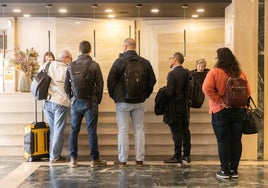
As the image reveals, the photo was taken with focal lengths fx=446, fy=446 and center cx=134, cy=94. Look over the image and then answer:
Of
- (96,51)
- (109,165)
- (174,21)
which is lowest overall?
(109,165)

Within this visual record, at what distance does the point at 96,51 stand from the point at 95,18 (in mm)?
729

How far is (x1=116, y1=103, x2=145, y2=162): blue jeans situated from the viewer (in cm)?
551

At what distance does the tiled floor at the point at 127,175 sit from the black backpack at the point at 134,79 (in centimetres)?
91

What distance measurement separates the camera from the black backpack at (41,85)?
5742mm

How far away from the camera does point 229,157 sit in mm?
4875

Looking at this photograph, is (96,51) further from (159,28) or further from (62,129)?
(62,129)

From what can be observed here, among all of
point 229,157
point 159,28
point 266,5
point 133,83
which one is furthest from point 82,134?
Answer: point 159,28

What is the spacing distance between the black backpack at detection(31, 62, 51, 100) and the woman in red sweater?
2135 millimetres

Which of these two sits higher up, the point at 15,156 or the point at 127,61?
the point at 127,61

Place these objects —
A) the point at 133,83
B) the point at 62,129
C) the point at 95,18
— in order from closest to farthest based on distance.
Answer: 1. the point at 133,83
2. the point at 62,129
3. the point at 95,18

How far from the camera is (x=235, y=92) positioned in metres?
4.64

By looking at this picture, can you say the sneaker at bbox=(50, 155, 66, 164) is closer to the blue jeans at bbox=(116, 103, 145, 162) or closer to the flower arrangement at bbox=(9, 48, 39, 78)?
the blue jeans at bbox=(116, 103, 145, 162)

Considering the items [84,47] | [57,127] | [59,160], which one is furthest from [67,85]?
[59,160]

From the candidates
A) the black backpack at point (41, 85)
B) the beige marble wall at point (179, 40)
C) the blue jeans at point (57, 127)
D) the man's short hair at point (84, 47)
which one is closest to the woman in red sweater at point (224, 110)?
the man's short hair at point (84, 47)
